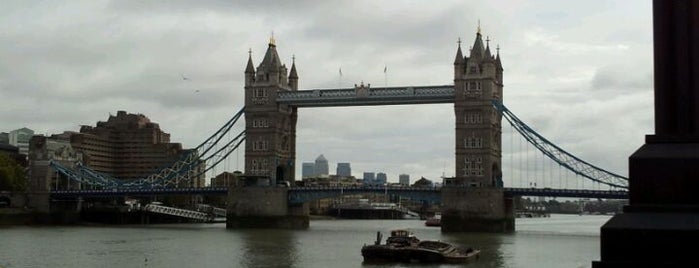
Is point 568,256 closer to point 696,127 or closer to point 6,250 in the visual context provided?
point 6,250

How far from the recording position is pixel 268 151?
94.4m

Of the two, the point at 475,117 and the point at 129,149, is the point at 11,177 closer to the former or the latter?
the point at 475,117

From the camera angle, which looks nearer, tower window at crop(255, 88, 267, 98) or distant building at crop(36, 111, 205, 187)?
tower window at crop(255, 88, 267, 98)

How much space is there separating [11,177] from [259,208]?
114ft

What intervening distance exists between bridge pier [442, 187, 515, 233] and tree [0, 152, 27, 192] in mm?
51212

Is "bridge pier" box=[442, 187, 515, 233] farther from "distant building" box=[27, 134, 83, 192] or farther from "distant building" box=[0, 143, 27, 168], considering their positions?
"distant building" box=[0, 143, 27, 168]

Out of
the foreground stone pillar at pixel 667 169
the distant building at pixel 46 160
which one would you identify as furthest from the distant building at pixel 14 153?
the foreground stone pillar at pixel 667 169

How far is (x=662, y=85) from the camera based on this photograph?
32.0 feet

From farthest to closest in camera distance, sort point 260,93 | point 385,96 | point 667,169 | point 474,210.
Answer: point 260,93, point 385,96, point 474,210, point 667,169

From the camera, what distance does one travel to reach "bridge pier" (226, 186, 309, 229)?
284 feet

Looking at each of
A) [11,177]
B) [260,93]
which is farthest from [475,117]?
[11,177]

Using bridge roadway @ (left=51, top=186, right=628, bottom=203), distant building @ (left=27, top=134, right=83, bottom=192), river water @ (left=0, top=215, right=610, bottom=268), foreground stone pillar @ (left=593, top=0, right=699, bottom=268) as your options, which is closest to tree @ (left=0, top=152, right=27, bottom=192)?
distant building @ (left=27, top=134, right=83, bottom=192)

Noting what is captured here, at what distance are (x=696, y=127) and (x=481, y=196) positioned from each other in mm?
71499

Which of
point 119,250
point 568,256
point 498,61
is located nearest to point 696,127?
point 568,256
